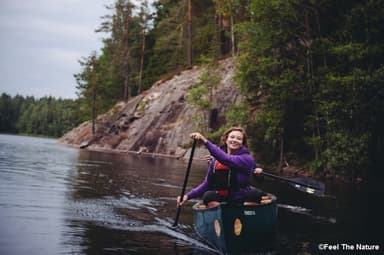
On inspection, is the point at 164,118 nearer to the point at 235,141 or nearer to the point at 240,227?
the point at 235,141

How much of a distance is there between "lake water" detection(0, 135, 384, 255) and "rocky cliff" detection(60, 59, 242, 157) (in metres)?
21.3

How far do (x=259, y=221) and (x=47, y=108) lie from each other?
476 feet

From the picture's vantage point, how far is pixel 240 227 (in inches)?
237

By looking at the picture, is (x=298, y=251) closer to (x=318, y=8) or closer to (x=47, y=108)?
(x=318, y=8)

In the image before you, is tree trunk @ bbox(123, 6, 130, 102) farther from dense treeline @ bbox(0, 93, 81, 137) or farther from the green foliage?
dense treeline @ bbox(0, 93, 81, 137)

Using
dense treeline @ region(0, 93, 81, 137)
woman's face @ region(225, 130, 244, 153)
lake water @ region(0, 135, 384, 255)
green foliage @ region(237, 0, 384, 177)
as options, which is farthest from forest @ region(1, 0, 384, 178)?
dense treeline @ region(0, 93, 81, 137)

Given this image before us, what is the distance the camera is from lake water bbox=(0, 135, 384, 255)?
656cm

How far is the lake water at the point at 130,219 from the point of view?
6.56 meters

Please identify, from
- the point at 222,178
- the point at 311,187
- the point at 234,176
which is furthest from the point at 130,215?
the point at 311,187

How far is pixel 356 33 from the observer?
1952 cm

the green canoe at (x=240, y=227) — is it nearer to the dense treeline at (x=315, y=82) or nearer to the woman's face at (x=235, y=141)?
the woman's face at (x=235, y=141)

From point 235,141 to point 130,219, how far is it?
11.9 ft

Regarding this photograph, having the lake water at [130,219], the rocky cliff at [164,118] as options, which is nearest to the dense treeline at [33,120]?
the rocky cliff at [164,118]

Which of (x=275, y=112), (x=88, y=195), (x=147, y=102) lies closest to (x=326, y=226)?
(x=88, y=195)
